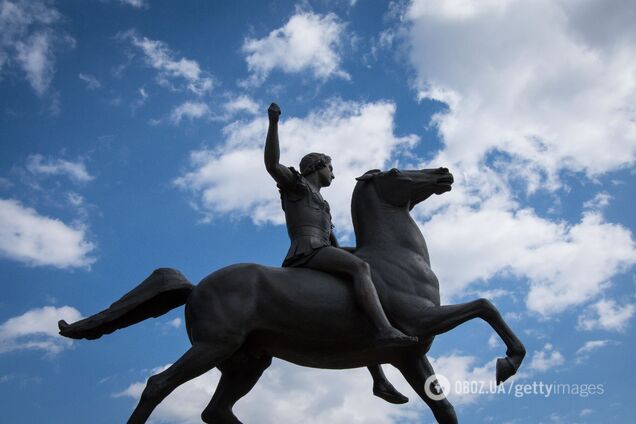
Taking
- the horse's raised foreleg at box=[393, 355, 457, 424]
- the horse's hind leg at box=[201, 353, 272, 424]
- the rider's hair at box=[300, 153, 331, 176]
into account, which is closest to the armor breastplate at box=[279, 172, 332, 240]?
the rider's hair at box=[300, 153, 331, 176]

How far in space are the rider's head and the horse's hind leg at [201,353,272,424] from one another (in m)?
2.13

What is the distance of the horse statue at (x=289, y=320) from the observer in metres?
7.37

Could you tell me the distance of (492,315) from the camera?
24.6ft

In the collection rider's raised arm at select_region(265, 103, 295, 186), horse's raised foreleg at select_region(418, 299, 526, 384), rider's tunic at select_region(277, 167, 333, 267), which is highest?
rider's raised arm at select_region(265, 103, 295, 186)

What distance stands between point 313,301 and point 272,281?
47 centimetres

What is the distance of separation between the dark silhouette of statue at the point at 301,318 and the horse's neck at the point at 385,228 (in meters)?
0.02

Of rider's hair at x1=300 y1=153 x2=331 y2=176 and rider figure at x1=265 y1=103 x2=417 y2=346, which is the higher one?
rider's hair at x1=300 y1=153 x2=331 y2=176

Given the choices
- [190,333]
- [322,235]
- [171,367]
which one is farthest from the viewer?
[322,235]

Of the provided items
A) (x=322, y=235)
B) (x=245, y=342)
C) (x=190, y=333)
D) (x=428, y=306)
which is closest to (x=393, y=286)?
(x=428, y=306)

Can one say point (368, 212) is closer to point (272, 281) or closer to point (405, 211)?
point (405, 211)

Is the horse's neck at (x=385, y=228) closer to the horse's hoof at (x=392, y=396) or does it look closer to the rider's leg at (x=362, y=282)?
the rider's leg at (x=362, y=282)

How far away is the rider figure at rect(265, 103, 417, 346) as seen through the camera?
7.40 m

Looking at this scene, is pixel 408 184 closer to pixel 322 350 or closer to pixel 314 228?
pixel 314 228

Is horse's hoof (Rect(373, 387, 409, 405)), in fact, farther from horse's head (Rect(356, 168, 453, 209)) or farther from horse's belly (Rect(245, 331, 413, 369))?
horse's head (Rect(356, 168, 453, 209))
